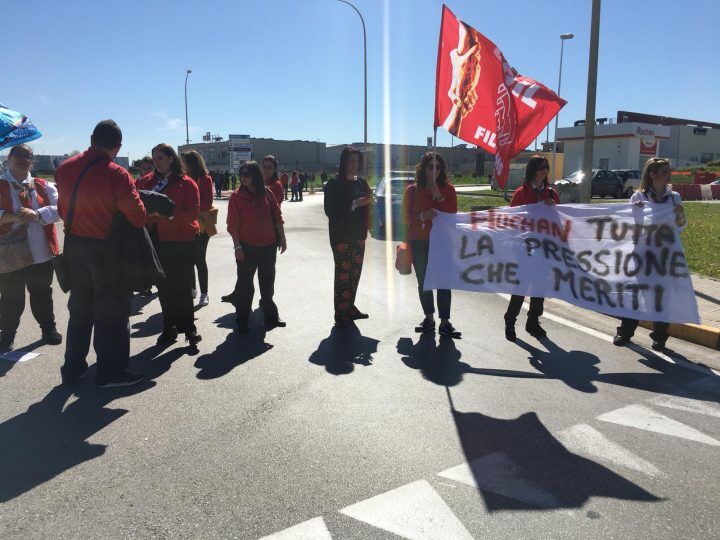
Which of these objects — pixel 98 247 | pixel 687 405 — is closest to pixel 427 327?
pixel 687 405

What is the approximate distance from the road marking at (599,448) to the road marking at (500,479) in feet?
1.62

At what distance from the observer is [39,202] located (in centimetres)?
543

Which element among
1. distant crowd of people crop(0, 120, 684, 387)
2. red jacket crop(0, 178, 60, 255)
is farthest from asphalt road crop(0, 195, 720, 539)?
red jacket crop(0, 178, 60, 255)

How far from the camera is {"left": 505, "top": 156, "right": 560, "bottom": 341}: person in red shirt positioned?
18.7ft

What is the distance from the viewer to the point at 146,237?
15.0 ft

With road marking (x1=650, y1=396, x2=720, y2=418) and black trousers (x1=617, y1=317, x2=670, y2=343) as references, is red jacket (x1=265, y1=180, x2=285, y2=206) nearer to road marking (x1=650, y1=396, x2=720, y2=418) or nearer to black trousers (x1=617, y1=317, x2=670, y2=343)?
black trousers (x1=617, y1=317, x2=670, y2=343)

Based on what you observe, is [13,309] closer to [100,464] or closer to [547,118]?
[100,464]

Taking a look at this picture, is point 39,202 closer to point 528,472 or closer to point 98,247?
point 98,247

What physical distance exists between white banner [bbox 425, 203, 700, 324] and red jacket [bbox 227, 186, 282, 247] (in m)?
1.81

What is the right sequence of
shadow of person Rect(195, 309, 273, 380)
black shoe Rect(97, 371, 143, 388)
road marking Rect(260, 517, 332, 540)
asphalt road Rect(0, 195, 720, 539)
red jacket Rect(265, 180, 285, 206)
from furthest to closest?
1. red jacket Rect(265, 180, 285, 206)
2. shadow of person Rect(195, 309, 273, 380)
3. black shoe Rect(97, 371, 143, 388)
4. asphalt road Rect(0, 195, 720, 539)
5. road marking Rect(260, 517, 332, 540)

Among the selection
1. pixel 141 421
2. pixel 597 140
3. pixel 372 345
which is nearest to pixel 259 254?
pixel 372 345

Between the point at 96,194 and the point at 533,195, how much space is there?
4042mm

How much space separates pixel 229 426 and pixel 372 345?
2111 millimetres

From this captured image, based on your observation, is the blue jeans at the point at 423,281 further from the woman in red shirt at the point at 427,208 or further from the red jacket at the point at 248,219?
the red jacket at the point at 248,219
